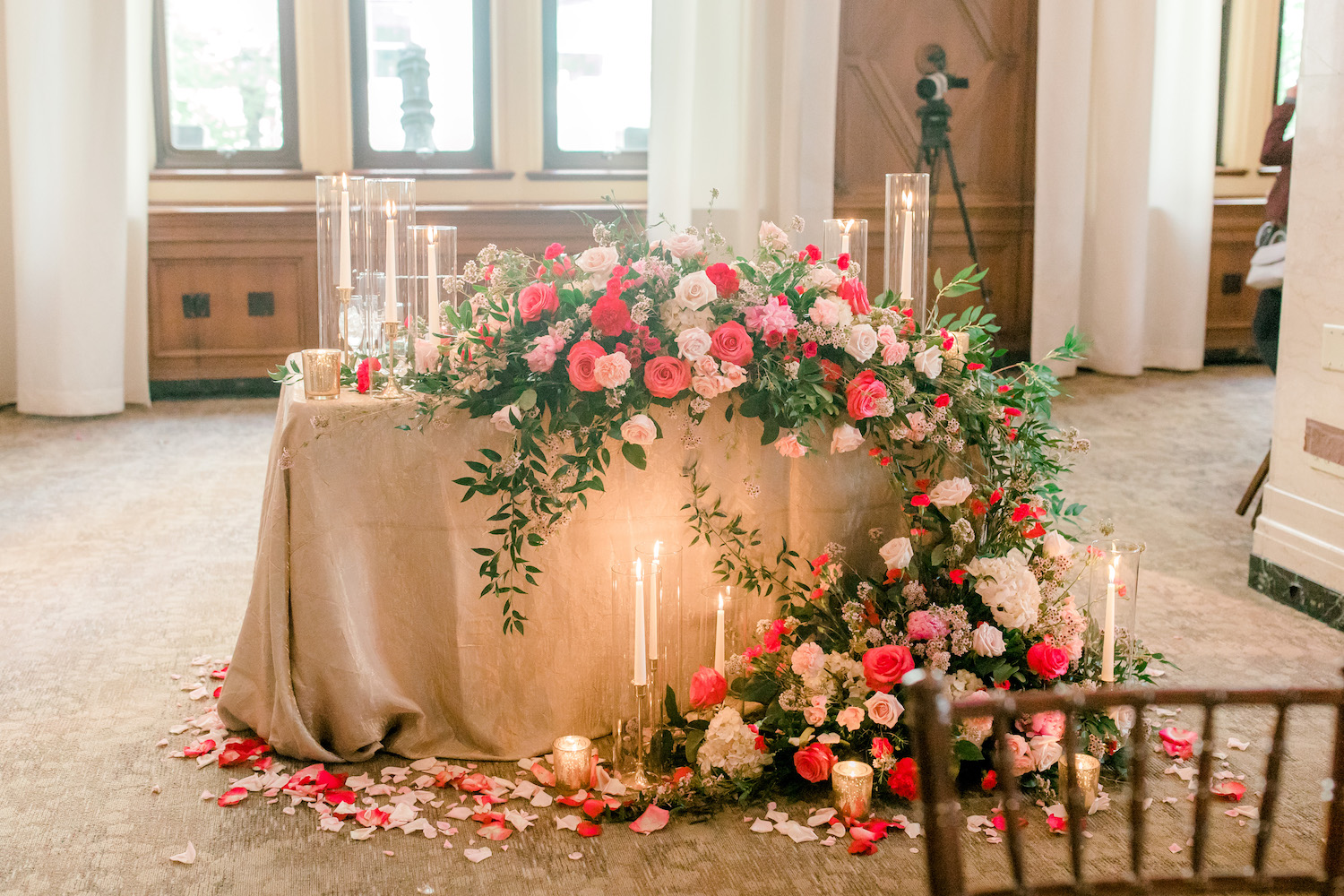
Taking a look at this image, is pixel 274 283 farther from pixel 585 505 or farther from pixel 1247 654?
pixel 1247 654

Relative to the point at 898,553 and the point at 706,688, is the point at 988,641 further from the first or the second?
the point at 706,688

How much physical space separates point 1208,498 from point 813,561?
2.35 m

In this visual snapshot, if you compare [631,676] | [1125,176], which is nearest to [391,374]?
[631,676]

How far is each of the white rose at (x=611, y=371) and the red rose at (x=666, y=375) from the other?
0.06 meters

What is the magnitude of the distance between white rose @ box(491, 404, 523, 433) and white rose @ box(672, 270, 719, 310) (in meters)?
0.33

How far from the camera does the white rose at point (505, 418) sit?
1.98m

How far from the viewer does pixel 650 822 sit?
1.96 metres

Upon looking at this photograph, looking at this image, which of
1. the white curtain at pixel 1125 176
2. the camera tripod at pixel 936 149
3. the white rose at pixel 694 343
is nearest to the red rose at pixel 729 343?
the white rose at pixel 694 343

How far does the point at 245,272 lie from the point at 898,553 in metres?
4.10

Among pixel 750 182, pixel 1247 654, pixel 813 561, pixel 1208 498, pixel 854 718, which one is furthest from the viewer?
pixel 750 182

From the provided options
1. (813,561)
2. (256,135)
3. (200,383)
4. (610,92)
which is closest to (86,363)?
(200,383)

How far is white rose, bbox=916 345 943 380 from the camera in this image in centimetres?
207

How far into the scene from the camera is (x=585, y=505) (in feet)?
6.95

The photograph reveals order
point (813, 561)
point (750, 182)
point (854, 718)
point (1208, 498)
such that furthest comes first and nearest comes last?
point (750, 182)
point (1208, 498)
point (813, 561)
point (854, 718)
